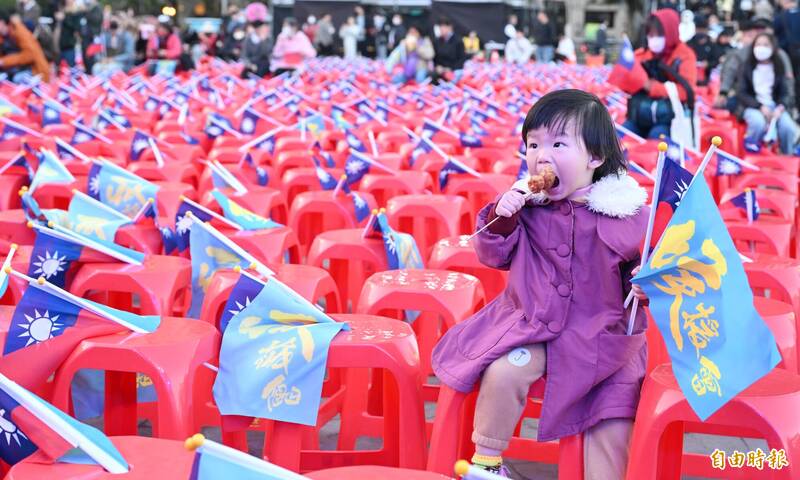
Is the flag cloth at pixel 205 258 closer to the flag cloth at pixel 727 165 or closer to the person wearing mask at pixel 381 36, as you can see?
the flag cloth at pixel 727 165

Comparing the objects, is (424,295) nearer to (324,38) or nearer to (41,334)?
(41,334)

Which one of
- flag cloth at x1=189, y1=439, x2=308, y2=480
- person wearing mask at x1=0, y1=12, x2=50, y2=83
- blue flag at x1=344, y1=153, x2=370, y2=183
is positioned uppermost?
flag cloth at x1=189, y1=439, x2=308, y2=480

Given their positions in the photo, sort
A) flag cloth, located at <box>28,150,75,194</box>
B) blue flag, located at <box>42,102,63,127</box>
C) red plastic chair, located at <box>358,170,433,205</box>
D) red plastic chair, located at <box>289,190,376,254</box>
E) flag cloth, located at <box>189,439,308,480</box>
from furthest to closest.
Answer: blue flag, located at <box>42,102,63,127</box> → red plastic chair, located at <box>358,170,433,205</box> → flag cloth, located at <box>28,150,75,194</box> → red plastic chair, located at <box>289,190,376,254</box> → flag cloth, located at <box>189,439,308,480</box>

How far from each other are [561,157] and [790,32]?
927cm

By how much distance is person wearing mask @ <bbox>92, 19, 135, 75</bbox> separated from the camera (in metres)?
23.3

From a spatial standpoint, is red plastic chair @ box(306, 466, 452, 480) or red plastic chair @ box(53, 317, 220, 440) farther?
red plastic chair @ box(53, 317, 220, 440)

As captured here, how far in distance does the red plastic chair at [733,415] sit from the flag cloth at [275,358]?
0.83m

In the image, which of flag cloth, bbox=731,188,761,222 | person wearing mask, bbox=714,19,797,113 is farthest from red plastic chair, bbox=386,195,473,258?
person wearing mask, bbox=714,19,797,113

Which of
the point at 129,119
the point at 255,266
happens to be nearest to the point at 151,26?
the point at 129,119

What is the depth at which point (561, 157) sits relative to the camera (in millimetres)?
2844

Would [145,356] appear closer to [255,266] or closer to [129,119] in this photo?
[255,266]

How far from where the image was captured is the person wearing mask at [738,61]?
9.66 m

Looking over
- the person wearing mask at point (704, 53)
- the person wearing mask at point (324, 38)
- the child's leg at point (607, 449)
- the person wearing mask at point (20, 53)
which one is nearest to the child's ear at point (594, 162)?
the child's leg at point (607, 449)

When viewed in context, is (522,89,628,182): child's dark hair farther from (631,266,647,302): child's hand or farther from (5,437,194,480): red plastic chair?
(5,437,194,480): red plastic chair
